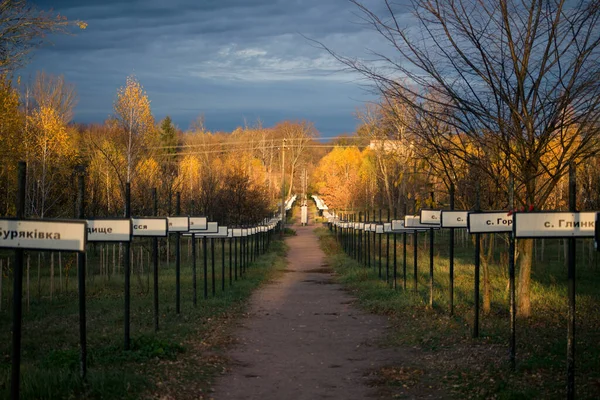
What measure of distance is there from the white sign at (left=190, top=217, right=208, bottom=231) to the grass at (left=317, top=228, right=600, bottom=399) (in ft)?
15.2

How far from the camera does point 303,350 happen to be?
11477mm

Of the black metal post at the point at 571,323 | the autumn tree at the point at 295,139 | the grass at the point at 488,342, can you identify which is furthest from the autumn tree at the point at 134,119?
the autumn tree at the point at 295,139

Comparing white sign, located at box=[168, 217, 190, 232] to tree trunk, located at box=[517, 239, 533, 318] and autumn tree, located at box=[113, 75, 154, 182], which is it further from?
autumn tree, located at box=[113, 75, 154, 182]

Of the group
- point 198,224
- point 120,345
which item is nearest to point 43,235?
point 120,345

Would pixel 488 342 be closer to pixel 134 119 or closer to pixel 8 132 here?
pixel 8 132

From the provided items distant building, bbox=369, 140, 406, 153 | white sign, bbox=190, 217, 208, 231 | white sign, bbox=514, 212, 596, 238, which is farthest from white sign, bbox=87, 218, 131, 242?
distant building, bbox=369, 140, 406, 153

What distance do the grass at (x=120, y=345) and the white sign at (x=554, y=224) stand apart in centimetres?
419

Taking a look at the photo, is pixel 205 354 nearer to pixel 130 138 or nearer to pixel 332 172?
pixel 130 138

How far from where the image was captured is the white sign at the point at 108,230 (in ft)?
30.3

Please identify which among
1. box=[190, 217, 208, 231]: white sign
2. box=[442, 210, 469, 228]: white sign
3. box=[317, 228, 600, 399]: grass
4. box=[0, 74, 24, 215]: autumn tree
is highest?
box=[0, 74, 24, 215]: autumn tree

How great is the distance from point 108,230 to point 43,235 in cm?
301

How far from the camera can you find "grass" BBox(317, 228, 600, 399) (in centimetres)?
787

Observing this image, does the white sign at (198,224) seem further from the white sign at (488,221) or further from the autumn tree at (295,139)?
the autumn tree at (295,139)

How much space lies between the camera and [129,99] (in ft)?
107
